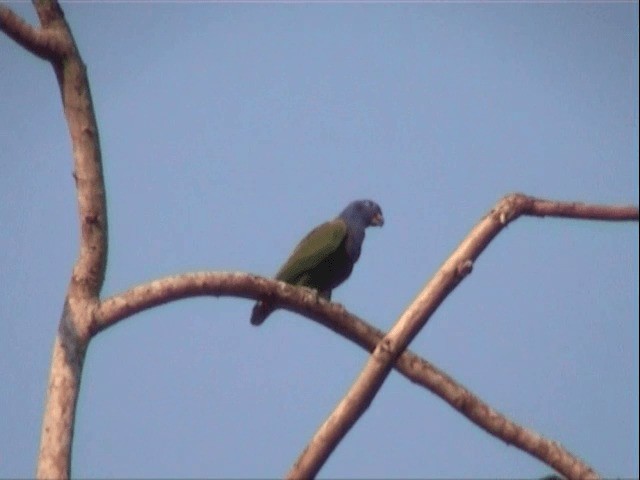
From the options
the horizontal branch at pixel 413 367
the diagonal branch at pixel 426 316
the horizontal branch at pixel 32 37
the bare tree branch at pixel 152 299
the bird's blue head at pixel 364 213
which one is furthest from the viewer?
the bird's blue head at pixel 364 213

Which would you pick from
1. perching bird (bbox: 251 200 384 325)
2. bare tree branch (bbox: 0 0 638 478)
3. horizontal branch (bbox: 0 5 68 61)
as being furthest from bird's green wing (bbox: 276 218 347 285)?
horizontal branch (bbox: 0 5 68 61)

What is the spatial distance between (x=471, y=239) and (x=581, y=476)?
51.0 inches

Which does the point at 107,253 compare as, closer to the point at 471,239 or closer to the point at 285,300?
the point at 285,300

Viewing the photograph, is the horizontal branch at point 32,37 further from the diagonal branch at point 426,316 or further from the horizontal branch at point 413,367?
the diagonal branch at point 426,316

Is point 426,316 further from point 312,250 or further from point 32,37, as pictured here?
point 312,250

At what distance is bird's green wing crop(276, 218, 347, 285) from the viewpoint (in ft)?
28.7

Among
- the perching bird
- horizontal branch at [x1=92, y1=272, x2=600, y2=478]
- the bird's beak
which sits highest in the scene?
the bird's beak

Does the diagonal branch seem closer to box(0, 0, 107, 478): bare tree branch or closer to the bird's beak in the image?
box(0, 0, 107, 478): bare tree branch

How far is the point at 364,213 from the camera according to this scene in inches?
390

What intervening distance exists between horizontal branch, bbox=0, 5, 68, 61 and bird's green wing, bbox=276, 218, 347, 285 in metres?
3.82

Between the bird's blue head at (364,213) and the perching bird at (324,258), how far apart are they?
302mm

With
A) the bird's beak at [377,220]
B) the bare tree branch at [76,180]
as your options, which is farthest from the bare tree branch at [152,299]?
the bird's beak at [377,220]

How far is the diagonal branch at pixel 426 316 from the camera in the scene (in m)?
4.98

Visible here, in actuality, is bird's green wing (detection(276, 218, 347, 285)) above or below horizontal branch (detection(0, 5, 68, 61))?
below
